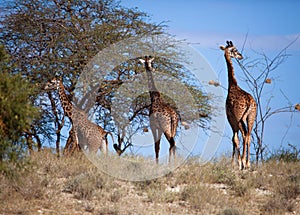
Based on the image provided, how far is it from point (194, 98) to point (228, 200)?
23.0ft

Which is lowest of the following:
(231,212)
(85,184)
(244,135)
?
(231,212)

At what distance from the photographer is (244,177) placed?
12.0 m

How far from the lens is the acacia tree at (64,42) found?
642 inches

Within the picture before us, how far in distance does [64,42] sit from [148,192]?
710 cm

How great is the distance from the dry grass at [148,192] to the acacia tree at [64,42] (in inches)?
178

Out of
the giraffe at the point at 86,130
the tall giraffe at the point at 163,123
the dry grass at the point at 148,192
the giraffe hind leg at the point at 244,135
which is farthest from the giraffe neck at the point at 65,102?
the giraffe hind leg at the point at 244,135

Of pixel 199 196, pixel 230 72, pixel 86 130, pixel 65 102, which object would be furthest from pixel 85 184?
pixel 230 72

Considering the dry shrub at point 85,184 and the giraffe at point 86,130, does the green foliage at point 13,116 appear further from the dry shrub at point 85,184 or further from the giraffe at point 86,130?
the giraffe at point 86,130

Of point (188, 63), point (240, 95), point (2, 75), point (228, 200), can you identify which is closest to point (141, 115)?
point (188, 63)

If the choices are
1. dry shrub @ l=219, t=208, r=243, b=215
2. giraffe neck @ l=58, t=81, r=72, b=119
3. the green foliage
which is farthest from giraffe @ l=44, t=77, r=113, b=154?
dry shrub @ l=219, t=208, r=243, b=215

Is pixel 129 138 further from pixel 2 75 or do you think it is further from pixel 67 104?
pixel 2 75

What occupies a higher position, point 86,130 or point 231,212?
point 86,130

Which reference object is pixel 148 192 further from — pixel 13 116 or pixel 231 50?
pixel 231 50

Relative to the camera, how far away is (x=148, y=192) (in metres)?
10.8
